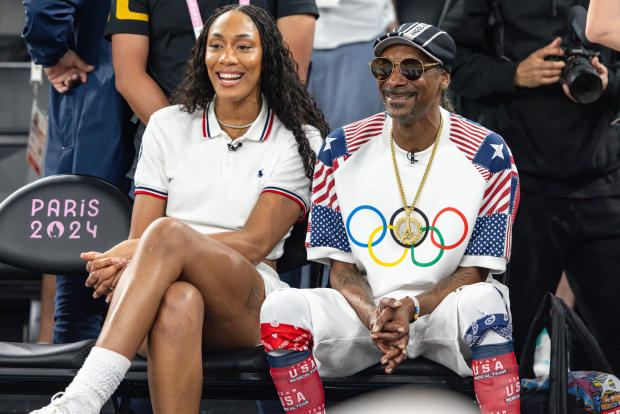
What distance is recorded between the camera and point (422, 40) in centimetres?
295

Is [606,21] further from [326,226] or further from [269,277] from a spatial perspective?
[269,277]

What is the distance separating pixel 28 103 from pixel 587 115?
2949 mm

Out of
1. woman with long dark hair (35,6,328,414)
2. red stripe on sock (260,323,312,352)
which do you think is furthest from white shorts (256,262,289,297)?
red stripe on sock (260,323,312,352)

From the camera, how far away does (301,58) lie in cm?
367

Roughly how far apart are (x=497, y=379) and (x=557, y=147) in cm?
108

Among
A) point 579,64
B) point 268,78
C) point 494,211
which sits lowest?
point 494,211

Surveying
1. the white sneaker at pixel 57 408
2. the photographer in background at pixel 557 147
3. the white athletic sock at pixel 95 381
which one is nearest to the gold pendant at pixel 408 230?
the photographer in background at pixel 557 147

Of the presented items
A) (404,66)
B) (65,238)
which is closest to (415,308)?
(404,66)

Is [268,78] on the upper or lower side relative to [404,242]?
upper

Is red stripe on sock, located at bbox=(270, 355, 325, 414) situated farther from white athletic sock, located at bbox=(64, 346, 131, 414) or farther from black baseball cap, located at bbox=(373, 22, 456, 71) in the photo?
black baseball cap, located at bbox=(373, 22, 456, 71)

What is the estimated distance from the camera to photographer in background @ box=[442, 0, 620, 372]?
3.29 meters

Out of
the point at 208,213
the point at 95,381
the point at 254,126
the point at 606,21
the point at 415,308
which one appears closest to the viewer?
the point at 606,21

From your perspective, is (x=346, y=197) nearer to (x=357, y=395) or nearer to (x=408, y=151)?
(x=408, y=151)

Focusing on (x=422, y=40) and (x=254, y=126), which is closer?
(x=422, y=40)
